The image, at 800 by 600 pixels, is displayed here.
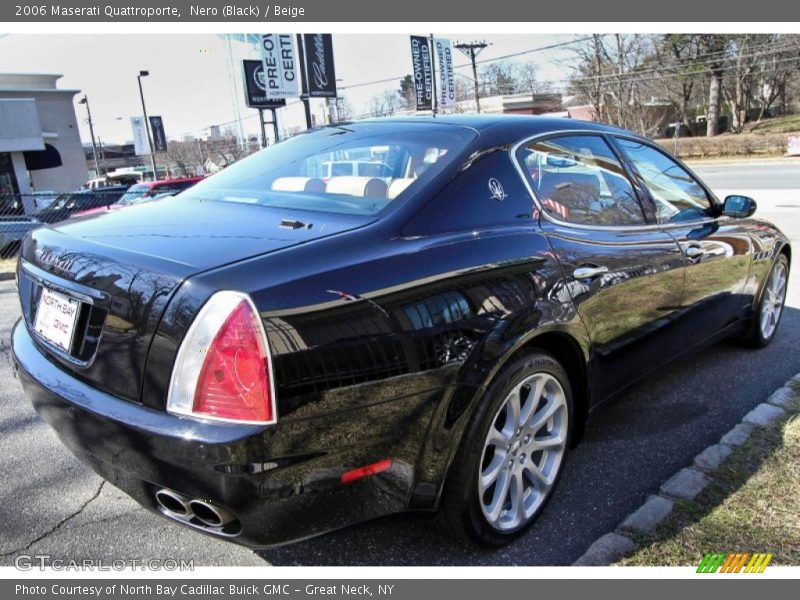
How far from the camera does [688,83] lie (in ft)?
174

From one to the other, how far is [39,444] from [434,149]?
2.61 metres

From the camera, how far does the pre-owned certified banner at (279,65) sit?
18.1m

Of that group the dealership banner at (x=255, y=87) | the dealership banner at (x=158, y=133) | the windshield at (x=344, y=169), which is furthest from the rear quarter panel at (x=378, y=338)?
the dealership banner at (x=158, y=133)

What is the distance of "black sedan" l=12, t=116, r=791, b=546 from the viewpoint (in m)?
1.77

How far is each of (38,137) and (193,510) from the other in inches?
1378

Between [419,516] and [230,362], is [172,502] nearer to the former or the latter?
[230,362]

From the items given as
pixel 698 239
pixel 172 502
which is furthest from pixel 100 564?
pixel 698 239

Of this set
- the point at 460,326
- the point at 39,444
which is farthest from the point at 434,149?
the point at 39,444

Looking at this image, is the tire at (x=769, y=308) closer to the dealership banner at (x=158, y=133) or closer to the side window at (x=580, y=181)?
the side window at (x=580, y=181)

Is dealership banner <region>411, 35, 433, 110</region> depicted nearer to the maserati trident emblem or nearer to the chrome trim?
the chrome trim

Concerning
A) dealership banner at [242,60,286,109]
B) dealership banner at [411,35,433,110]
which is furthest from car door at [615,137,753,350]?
dealership banner at [411,35,433,110]

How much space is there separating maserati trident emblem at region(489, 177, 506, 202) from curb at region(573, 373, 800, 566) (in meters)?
1.41

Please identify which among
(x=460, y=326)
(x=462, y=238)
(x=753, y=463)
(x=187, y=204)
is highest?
(x=187, y=204)

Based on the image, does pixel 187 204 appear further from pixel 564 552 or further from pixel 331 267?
pixel 564 552
